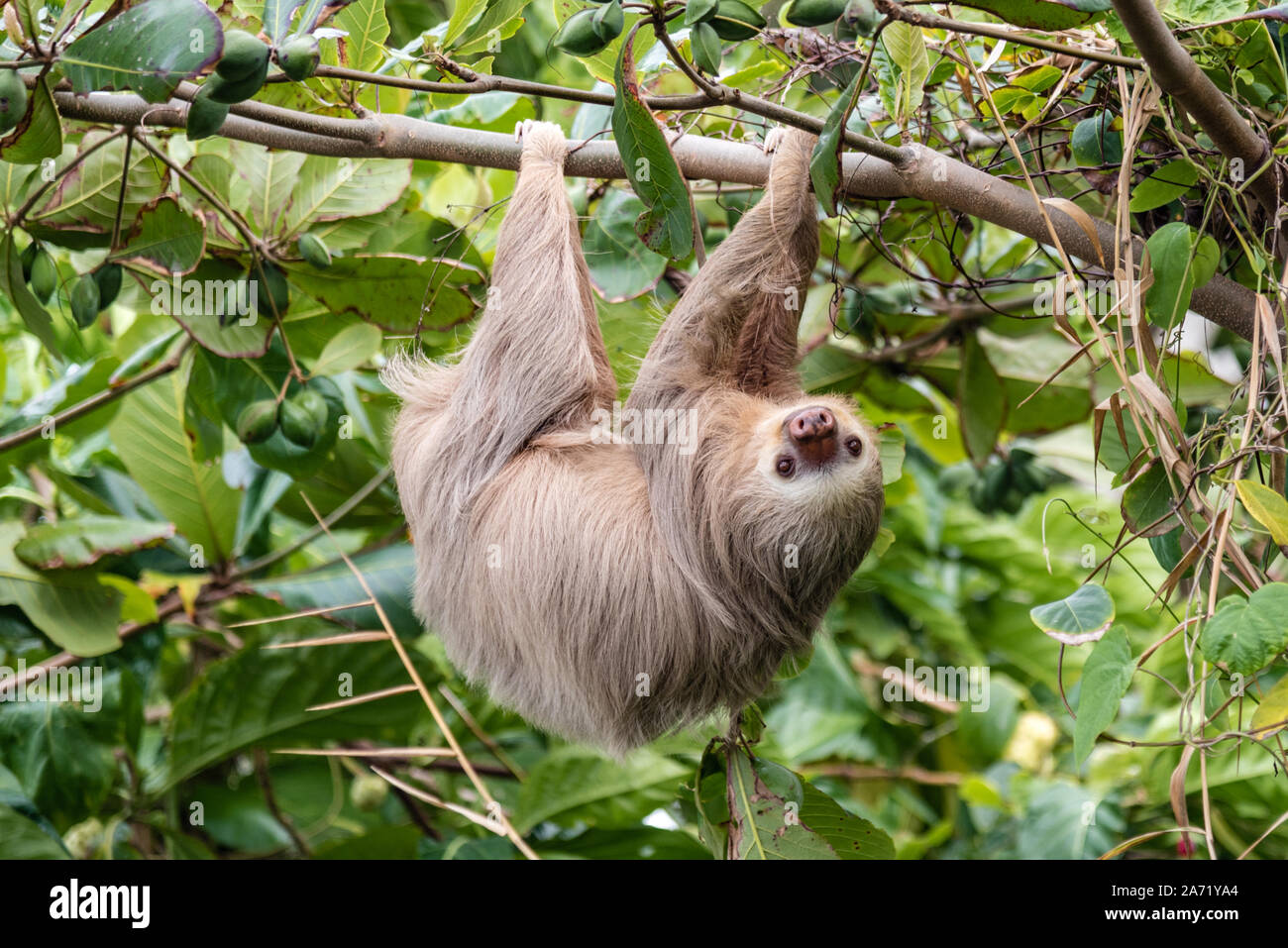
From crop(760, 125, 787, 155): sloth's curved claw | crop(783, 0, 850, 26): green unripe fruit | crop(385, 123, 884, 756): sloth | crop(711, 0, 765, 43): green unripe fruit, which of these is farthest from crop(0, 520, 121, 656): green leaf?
crop(783, 0, 850, 26): green unripe fruit

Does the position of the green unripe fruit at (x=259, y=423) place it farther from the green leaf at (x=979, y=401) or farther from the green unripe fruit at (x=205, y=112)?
the green leaf at (x=979, y=401)

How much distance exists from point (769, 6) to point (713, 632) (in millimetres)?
2317

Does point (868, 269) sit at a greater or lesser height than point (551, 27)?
lesser

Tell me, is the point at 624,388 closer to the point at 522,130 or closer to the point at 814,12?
the point at 522,130

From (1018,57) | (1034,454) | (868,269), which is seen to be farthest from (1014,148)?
(1034,454)

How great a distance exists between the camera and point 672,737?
183 inches

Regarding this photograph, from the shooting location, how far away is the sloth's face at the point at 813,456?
11.7 feet

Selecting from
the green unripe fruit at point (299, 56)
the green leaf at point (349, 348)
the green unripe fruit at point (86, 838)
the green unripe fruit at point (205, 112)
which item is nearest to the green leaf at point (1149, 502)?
the green unripe fruit at point (299, 56)

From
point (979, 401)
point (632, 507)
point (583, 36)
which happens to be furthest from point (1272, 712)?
point (979, 401)

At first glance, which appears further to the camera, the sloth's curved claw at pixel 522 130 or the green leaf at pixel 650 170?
the sloth's curved claw at pixel 522 130

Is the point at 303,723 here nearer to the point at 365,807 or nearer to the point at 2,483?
the point at 365,807

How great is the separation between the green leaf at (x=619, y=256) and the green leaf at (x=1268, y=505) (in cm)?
213

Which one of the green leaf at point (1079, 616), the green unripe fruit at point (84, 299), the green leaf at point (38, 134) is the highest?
the green leaf at point (38, 134)

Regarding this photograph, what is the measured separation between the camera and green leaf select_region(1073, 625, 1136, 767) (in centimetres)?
235
